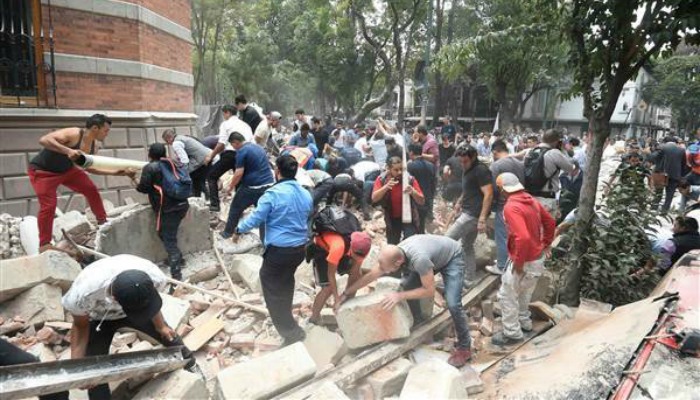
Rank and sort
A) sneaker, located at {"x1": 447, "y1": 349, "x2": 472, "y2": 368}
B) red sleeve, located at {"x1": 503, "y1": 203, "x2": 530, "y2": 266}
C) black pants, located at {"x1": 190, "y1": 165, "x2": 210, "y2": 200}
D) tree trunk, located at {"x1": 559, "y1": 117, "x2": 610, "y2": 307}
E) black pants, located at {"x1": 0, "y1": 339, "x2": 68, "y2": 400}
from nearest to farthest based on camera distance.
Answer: black pants, located at {"x1": 0, "y1": 339, "x2": 68, "y2": 400}
sneaker, located at {"x1": 447, "y1": 349, "x2": 472, "y2": 368}
red sleeve, located at {"x1": 503, "y1": 203, "x2": 530, "y2": 266}
tree trunk, located at {"x1": 559, "y1": 117, "x2": 610, "y2": 307}
black pants, located at {"x1": 190, "y1": 165, "x2": 210, "y2": 200}

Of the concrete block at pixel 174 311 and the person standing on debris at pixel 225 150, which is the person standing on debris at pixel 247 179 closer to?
the person standing on debris at pixel 225 150

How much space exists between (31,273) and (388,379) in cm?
373

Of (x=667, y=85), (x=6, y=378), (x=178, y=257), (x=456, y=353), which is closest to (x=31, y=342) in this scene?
(x=178, y=257)

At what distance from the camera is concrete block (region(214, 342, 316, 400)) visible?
323 cm

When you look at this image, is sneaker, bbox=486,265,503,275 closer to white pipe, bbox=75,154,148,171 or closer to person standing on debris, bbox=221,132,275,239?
person standing on debris, bbox=221,132,275,239

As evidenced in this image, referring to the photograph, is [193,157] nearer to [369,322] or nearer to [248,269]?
[248,269]

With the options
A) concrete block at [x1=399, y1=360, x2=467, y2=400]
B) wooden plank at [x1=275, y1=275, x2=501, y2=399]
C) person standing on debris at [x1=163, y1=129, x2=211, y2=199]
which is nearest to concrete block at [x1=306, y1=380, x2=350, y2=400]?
wooden plank at [x1=275, y1=275, x2=501, y2=399]

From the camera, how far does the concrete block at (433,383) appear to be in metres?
3.21

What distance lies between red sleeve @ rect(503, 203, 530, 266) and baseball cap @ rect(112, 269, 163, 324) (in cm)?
316

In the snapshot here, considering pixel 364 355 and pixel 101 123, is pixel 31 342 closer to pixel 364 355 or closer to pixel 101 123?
pixel 101 123

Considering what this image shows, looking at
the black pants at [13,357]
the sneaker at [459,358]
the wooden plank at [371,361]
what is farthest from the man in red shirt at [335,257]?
the black pants at [13,357]

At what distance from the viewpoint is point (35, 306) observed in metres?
4.36

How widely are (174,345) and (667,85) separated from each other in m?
37.9

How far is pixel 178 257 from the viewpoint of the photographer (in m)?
5.26
